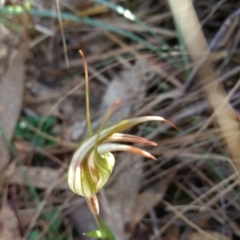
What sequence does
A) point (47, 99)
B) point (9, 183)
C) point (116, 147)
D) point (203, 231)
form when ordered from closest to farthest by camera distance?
point (116, 147), point (203, 231), point (9, 183), point (47, 99)

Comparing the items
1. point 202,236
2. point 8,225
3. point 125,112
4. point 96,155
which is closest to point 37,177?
point 8,225

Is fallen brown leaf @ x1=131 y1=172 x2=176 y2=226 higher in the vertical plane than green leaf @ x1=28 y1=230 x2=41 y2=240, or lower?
lower

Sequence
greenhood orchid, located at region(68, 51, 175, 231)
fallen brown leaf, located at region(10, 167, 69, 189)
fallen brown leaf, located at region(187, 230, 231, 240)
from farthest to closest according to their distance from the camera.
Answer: fallen brown leaf, located at region(10, 167, 69, 189)
fallen brown leaf, located at region(187, 230, 231, 240)
greenhood orchid, located at region(68, 51, 175, 231)

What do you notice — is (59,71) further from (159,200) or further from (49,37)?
(159,200)

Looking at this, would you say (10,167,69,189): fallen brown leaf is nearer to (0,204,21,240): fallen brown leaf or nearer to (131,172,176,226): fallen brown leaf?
(0,204,21,240): fallen brown leaf

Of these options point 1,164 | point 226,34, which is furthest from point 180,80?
point 1,164

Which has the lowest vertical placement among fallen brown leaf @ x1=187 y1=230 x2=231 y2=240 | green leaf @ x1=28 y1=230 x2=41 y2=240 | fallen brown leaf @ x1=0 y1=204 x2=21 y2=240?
fallen brown leaf @ x1=187 y1=230 x2=231 y2=240

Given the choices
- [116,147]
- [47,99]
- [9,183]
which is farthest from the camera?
[47,99]

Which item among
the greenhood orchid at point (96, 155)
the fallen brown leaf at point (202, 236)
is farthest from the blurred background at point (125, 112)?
the greenhood orchid at point (96, 155)

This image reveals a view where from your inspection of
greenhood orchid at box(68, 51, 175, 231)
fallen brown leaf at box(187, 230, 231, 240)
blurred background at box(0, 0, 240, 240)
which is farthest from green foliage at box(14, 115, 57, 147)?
greenhood orchid at box(68, 51, 175, 231)
